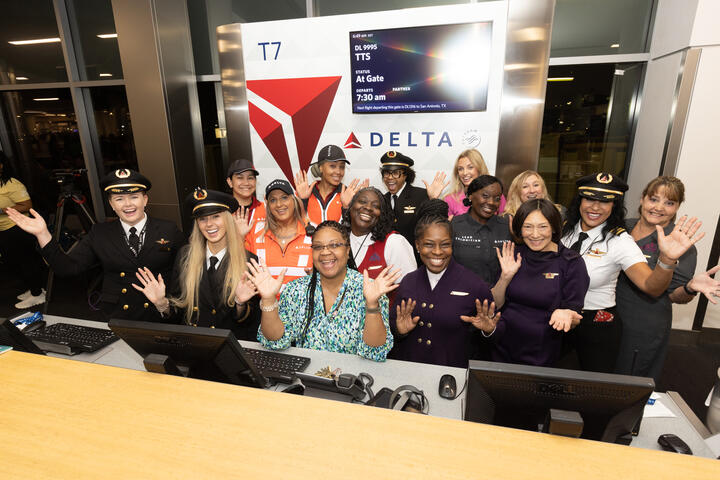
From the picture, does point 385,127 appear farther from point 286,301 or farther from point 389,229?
point 286,301

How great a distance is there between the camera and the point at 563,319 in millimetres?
1984

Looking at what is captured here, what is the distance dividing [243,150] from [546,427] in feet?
13.9

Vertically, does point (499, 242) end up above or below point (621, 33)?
below

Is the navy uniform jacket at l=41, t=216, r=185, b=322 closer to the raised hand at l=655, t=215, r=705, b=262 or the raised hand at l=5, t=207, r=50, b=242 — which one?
the raised hand at l=5, t=207, r=50, b=242

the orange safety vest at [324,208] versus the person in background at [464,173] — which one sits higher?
the person in background at [464,173]

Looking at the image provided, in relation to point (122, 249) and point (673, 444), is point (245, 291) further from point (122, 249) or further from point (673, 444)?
point (673, 444)

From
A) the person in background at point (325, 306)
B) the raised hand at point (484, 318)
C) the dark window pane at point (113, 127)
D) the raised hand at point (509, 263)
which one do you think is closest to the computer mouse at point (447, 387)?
the person in background at point (325, 306)

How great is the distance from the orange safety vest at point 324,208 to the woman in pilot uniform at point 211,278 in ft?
3.93

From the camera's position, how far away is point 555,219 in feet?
7.01

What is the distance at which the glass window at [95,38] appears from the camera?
15.2 ft

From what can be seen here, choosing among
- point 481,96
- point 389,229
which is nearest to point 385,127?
point 481,96

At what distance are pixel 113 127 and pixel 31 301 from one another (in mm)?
2433

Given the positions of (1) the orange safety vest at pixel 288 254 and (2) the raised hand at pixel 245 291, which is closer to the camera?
(2) the raised hand at pixel 245 291

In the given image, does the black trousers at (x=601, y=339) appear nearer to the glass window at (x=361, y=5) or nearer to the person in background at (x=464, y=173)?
the person in background at (x=464, y=173)
